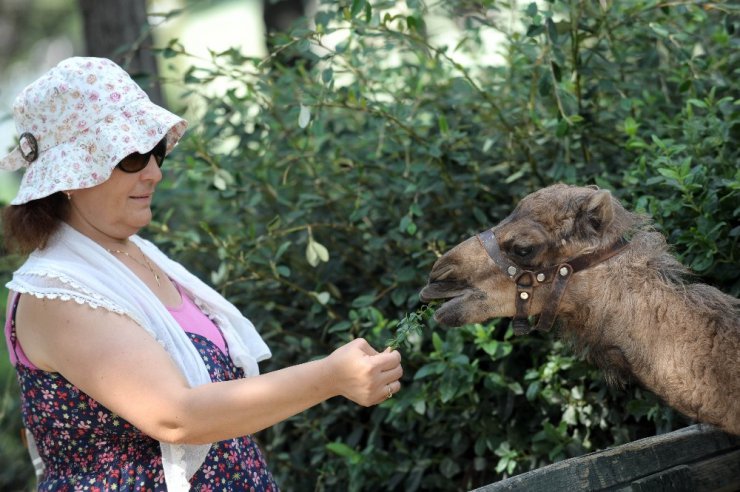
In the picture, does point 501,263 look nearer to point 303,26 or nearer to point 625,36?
point 625,36

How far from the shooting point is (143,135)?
2971 mm

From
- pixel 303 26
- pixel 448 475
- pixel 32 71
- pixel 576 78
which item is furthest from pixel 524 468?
pixel 32 71

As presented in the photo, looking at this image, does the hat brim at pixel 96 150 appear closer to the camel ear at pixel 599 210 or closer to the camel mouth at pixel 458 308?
the camel mouth at pixel 458 308

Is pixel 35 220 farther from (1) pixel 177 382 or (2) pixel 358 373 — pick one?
(2) pixel 358 373

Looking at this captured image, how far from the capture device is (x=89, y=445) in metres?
2.95

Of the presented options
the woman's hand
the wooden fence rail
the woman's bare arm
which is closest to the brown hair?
the woman's bare arm

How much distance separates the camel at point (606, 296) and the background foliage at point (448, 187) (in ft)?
1.68

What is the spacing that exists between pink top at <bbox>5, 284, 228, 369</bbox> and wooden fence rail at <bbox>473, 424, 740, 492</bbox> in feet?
3.21

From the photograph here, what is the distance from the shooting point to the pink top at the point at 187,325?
297cm

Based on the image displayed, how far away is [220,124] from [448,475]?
2146 mm

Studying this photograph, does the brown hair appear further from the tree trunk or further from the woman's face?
the tree trunk

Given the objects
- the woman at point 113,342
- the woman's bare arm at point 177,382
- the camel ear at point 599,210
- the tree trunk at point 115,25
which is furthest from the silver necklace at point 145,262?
the tree trunk at point 115,25

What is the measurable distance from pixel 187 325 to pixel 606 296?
1329 millimetres

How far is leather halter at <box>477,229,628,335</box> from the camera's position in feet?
11.0
